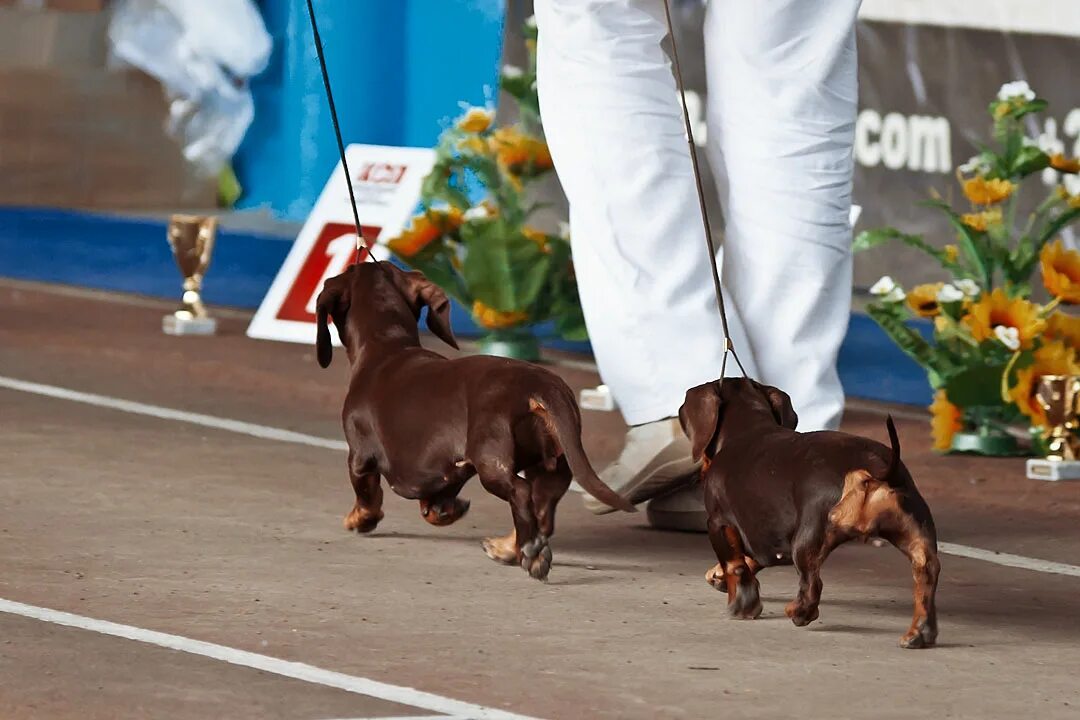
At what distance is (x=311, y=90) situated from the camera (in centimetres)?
785

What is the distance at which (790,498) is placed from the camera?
2525 millimetres

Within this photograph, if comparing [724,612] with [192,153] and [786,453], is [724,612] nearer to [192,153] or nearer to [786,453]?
[786,453]

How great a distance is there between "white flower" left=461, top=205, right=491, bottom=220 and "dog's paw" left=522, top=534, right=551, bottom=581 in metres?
2.38

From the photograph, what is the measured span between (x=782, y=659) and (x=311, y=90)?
5.64 m

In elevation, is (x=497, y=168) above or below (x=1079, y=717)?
below

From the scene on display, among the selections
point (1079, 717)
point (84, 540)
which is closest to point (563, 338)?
point (84, 540)

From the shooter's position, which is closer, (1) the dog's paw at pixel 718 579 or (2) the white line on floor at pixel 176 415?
(1) the dog's paw at pixel 718 579

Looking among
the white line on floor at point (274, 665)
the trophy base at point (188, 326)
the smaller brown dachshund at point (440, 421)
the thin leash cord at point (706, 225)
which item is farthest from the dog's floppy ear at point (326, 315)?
the trophy base at point (188, 326)

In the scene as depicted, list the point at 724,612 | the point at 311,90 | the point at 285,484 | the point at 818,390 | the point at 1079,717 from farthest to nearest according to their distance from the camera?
the point at 311,90
the point at 285,484
the point at 818,390
the point at 724,612
the point at 1079,717

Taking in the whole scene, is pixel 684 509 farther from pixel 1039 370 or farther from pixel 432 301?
pixel 1039 370

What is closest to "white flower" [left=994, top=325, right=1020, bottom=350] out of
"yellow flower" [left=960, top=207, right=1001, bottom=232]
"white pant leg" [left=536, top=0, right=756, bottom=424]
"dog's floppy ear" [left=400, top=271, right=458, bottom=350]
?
"yellow flower" [left=960, top=207, right=1001, bottom=232]

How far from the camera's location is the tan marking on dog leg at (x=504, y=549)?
2.93 metres

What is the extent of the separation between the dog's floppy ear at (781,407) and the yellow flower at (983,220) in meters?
1.56

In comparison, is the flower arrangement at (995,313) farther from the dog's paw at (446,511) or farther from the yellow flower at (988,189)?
the dog's paw at (446,511)
